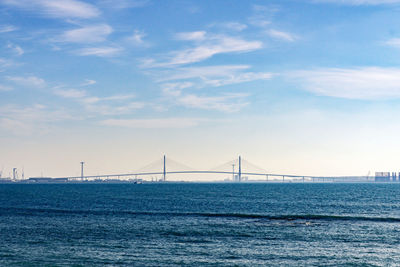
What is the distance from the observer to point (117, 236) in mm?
58562

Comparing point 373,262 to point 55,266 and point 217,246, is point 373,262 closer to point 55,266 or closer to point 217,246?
point 217,246

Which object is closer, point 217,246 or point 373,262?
point 373,262

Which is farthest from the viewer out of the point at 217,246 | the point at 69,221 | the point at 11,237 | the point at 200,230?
the point at 69,221

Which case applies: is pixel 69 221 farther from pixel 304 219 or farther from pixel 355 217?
pixel 355 217

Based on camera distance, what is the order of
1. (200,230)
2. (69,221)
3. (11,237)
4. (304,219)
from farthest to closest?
(304,219), (69,221), (200,230), (11,237)

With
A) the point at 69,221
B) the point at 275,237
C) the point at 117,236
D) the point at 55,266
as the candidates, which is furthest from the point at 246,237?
the point at 69,221

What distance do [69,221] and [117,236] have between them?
19.5 m

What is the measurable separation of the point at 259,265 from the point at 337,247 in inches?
521

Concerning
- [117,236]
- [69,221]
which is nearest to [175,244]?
[117,236]

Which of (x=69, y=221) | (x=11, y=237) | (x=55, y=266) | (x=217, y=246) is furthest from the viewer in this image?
(x=69, y=221)

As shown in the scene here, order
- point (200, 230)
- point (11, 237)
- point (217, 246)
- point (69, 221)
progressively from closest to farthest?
point (217, 246) → point (11, 237) → point (200, 230) → point (69, 221)

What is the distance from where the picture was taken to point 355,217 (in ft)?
275

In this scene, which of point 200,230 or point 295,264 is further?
point 200,230

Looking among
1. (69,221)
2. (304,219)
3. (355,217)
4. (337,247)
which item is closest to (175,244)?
(337,247)
